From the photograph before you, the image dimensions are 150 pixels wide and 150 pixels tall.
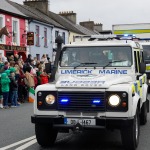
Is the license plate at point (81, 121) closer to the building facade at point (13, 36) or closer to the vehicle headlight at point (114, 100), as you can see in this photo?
the vehicle headlight at point (114, 100)

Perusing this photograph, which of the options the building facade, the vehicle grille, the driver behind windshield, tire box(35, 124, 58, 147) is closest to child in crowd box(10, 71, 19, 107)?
the driver behind windshield

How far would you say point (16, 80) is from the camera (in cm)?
1505

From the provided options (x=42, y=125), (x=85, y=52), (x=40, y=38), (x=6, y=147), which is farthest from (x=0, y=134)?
(x=40, y=38)

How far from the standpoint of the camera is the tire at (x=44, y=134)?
282 inches

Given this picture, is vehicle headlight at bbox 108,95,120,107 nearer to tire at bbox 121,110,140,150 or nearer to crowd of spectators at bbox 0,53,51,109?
tire at bbox 121,110,140,150

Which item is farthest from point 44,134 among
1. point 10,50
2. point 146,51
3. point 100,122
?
point 10,50

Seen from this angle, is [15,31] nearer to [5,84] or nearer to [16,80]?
[16,80]

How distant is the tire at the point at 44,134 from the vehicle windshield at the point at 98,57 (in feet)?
5.21

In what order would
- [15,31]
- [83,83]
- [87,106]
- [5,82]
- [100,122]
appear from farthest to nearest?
[15,31], [5,82], [83,83], [87,106], [100,122]

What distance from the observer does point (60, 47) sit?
8.26m

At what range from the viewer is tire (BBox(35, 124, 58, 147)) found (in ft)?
23.5

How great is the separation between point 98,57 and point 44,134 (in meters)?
2.10

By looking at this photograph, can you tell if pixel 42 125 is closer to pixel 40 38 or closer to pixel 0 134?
pixel 0 134

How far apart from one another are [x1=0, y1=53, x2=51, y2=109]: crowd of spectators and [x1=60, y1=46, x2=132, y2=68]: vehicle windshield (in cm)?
614
